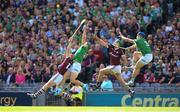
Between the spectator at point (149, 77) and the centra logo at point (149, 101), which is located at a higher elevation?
the spectator at point (149, 77)

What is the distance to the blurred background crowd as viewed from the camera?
2778cm

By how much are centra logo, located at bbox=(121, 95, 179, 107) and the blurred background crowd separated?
0.74 meters

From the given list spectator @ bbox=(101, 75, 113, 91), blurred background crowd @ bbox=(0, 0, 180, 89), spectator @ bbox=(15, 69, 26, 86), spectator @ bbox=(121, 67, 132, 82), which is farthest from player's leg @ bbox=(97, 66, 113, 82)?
spectator @ bbox=(15, 69, 26, 86)

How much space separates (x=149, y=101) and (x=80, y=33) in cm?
565

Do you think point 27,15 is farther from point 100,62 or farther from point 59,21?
point 100,62

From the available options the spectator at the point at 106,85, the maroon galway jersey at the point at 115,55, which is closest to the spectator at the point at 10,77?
the spectator at the point at 106,85

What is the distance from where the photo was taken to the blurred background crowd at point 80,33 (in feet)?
91.1

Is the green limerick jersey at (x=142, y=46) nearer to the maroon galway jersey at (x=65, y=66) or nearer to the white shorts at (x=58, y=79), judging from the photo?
the maroon galway jersey at (x=65, y=66)

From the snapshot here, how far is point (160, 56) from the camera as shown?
2788 centimetres

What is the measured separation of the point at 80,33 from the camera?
2991 centimetres

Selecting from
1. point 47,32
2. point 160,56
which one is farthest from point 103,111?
point 47,32

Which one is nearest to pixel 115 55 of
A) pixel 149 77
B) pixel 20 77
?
pixel 149 77

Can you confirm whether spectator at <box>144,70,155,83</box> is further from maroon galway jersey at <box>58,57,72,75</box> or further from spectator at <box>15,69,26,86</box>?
spectator at <box>15,69,26,86</box>

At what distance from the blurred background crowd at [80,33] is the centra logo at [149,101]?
741 millimetres
